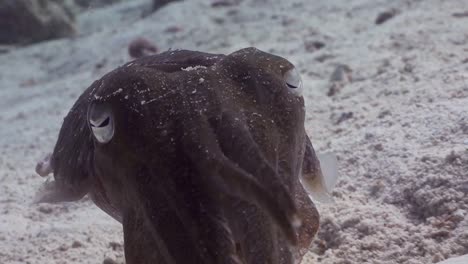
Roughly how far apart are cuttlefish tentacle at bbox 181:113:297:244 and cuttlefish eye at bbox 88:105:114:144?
36 centimetres

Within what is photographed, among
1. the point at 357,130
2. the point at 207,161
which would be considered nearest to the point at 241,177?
the point at 207,161

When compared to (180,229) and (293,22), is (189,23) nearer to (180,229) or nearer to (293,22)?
(293,22)

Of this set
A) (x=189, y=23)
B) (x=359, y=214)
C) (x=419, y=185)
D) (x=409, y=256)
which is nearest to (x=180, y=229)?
(x=409, y=256)

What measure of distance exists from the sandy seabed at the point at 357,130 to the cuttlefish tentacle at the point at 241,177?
1027mm

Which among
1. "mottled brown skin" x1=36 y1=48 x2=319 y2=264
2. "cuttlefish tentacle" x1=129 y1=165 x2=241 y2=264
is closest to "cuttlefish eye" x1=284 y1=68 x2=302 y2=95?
"mottled brown skin" x1=36 y1=48 x2=319 y2=264

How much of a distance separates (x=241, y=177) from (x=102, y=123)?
0.65 m

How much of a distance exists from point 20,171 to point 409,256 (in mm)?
4155

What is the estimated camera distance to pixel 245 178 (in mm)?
1554

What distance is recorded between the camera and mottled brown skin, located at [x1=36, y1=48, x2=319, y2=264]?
160 centimetres

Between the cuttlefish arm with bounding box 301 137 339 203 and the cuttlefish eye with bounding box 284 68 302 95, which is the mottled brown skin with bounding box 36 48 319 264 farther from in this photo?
the cuttlefish arm with bounding box 301 137 339 203

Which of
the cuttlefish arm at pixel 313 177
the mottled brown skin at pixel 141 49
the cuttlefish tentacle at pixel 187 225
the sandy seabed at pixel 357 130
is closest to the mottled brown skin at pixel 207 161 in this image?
the cuttlefish tentacle at pixel 187 225

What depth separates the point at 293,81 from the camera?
2072 mm

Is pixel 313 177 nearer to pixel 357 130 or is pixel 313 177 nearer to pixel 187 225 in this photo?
pixel 187 225

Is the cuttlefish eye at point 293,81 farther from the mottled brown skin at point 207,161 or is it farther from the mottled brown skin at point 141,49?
the mottled brown skin at point 141,49
